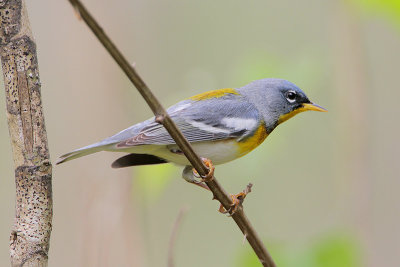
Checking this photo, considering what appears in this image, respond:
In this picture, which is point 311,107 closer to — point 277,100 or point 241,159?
point 277,100

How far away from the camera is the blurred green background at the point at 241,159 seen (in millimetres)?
2533

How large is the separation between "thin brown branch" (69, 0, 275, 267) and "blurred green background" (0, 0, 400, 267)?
204 mm

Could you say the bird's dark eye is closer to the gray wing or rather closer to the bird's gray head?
the bird's gray head

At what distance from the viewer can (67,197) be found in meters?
4.29

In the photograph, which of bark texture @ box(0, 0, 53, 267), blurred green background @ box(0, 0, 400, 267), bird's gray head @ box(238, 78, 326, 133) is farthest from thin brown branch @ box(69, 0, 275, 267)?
bird's gray head @ box(238, 78, 326, 133)

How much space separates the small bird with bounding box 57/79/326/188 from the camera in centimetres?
298

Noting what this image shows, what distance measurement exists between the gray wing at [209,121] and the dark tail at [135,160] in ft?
0.55

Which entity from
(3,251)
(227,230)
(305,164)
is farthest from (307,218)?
(3,251)

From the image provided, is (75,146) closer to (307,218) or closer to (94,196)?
(94,196)

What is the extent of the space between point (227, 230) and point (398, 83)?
8.63 ft

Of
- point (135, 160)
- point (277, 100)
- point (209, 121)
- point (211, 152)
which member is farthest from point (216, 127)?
point (277, 100)

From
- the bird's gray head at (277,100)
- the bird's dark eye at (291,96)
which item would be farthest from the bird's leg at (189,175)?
the bird's dark eye at (291,96)

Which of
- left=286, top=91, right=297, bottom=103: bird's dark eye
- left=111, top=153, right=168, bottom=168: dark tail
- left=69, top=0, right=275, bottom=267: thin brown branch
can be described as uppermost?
left=111, top=153, right=168, bottom=168: dark tail

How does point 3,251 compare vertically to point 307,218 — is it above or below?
above
